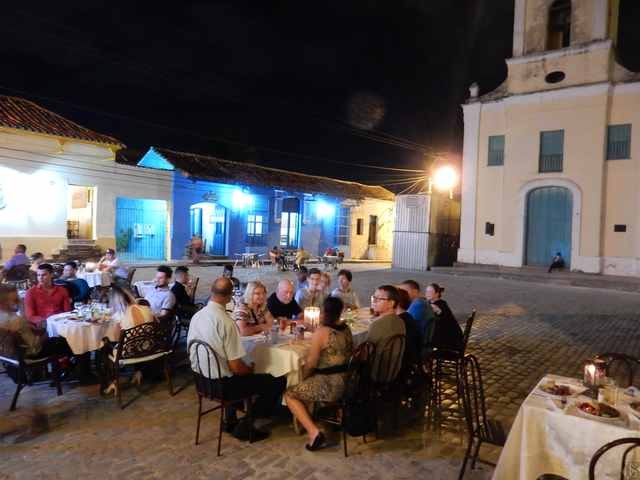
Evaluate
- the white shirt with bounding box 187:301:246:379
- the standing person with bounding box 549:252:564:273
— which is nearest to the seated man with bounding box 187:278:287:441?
the white shirt with bounding box 187:301:246:379

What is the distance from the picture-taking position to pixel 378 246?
31.8 metres

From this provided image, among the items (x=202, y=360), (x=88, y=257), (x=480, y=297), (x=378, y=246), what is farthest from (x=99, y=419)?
(x=378, y=246)

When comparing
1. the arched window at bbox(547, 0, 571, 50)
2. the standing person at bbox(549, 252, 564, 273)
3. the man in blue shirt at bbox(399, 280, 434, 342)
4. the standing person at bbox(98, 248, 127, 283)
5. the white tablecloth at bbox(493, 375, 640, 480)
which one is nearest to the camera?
the white tablecloth at bbox(493, 375, 640, 480)

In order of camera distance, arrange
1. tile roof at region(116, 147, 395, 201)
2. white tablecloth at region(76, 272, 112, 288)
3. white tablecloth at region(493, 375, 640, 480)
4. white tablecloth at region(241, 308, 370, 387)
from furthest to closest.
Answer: tile roof at region(116, 147, 395, 201), white tablecloth at region(76, 272, 112, 288), white tablecloth at region(241, 308, 370, 387), white tablecloth at region(493, 375, 640, 480)

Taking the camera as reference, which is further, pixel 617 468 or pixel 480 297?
pixel 480 297

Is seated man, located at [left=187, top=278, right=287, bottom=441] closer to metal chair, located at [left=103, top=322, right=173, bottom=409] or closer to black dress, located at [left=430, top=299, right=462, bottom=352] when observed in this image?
metal chair, located at [left=103, top=322, right=173, bottom=409]

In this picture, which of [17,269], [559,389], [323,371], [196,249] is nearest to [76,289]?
[17,269]

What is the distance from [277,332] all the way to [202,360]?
3.32ft

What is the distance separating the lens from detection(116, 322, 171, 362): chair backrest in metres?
5.11

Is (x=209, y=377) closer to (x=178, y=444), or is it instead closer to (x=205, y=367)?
(x=205, y=367)

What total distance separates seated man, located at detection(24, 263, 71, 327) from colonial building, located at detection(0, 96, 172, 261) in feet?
40.6

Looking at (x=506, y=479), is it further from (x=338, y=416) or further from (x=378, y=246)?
(x=378, y=246)

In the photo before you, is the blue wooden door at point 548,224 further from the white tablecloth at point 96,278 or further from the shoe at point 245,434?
the shoe at point 245,434

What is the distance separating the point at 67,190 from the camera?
1838 cm
